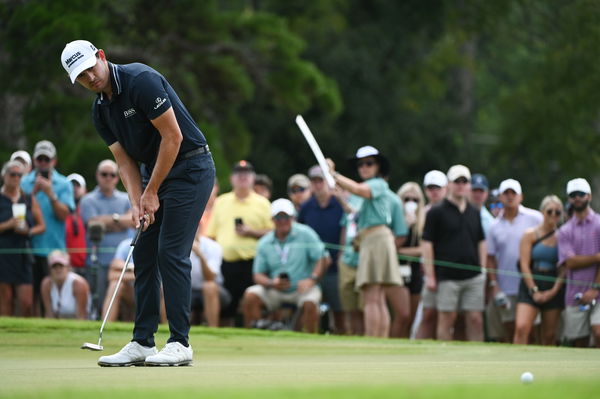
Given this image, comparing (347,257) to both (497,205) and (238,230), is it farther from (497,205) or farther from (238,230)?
(497,205)

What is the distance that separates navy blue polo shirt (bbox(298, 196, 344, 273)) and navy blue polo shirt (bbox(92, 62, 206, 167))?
7.49 m

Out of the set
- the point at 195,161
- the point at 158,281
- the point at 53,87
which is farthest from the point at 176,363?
the point at 53,87

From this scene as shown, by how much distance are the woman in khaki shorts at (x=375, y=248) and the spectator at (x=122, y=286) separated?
2.57 meters

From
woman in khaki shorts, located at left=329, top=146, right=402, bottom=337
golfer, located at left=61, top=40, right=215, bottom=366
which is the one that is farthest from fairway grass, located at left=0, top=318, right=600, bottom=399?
woman in khaki shorts, located at left=329, top=146, right=402, bottom=337

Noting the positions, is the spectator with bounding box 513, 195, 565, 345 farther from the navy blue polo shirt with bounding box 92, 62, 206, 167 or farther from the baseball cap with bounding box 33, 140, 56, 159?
the navy blue polo shirt with bounding box 92, 62, 206, 167

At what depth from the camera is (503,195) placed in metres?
14.2

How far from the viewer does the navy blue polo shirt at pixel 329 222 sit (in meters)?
15.5

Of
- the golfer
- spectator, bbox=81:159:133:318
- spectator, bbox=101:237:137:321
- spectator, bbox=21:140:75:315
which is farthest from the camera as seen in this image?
spectator, bbox=81:159:133:318

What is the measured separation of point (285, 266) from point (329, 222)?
3.81 feet

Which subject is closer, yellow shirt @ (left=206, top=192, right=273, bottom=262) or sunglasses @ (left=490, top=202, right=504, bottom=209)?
sunglasses @ (left=490, top=202, right=504, bottom=209)

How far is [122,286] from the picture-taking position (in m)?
14.2

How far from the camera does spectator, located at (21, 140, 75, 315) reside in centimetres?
1456

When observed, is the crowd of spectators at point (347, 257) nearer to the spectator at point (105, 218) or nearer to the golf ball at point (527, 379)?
the spectator at point (105, 218)

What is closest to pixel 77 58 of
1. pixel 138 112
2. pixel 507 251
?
pixel 138 112
